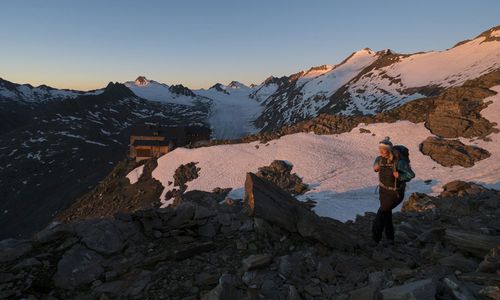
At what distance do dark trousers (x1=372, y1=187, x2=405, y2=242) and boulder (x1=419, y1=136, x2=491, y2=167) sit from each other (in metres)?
25.5

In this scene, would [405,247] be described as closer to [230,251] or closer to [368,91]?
[230,251]

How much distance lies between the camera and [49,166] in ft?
328

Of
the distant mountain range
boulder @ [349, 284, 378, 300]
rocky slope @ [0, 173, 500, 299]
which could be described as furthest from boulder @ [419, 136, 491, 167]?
the distant mountain range

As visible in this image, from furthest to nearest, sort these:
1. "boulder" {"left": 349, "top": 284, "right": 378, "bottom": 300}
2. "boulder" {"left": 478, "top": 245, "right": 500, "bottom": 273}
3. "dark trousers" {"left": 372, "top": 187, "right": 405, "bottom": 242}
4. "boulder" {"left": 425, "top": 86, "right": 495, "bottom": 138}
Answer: "boulder" {"left": 425, "top": 86, "right": 495, "bottom": 138}, "dark trousers" {"left": 372, "top": 187, "right": 405, "bottom": 242}, "boulder" {"left": 478, "top": 245, "right": 500, "bottom": 273}, "boulder" {"left": 349, "top": 284, "right": 378, "bottom": 300}

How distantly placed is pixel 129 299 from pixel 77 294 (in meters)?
1.20

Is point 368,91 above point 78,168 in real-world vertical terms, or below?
above

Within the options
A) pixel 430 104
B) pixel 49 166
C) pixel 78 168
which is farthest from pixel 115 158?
pixel 430 104

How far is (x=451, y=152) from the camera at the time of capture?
3241 centimetres

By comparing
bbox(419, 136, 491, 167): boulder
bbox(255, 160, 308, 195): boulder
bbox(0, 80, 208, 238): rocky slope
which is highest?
bbox(419, 136, 491, 167): boulder

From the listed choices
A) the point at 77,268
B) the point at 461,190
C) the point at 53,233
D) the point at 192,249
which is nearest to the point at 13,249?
the point at 53,233

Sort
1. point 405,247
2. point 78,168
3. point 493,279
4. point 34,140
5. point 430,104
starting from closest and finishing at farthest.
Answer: point 493,279 < point 405,247 < point 430,104 < point 78,168 < point 34,140

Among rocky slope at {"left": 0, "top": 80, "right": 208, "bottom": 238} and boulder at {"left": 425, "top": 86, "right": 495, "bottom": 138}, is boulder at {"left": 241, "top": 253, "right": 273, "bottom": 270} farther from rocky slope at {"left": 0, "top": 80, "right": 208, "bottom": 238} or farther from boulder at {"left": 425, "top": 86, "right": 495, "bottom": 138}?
rocky slope at {"left": 0, "top": 80, "right": 208, "bottom": 238}

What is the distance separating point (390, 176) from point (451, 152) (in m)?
27.4

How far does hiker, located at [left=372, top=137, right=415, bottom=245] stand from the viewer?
930cm
